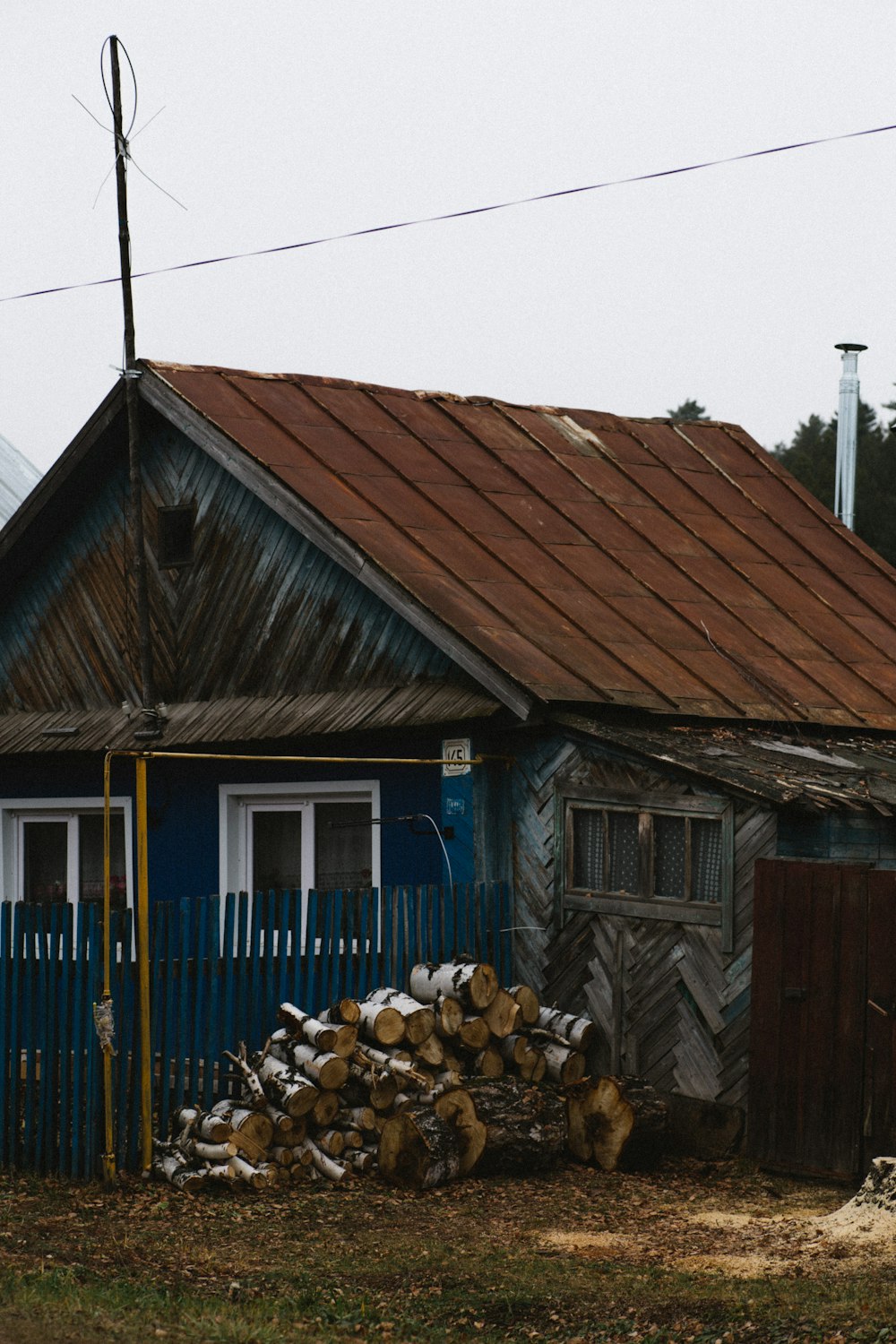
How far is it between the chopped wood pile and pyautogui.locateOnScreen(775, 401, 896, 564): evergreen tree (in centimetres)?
4228

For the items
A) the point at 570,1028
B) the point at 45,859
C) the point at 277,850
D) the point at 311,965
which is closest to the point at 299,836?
the point at 277,850

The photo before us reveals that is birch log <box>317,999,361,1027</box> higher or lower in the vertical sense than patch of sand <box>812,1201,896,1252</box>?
higher

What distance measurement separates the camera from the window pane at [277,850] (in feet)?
48.4

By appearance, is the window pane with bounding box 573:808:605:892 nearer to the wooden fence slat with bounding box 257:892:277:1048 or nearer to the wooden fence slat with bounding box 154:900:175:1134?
the wooden fence slat with bounding box 257:892:277:1048

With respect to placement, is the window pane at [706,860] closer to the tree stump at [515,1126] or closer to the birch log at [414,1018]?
the tree stump at [515,1126]

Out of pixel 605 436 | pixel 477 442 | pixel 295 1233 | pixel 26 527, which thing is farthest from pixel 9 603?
pixel 295 1233

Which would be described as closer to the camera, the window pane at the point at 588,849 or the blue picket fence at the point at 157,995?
the blue picket fence at the point at 157,995

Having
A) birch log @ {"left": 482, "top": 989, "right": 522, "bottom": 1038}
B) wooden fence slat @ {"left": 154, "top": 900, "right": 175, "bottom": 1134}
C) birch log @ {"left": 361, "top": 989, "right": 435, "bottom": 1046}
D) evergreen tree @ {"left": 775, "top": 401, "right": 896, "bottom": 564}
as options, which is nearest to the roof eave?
birch log @ {"left": 482, "top": 989, "right": 522, "bottom": 1038}

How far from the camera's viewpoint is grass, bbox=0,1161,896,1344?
754 centimetres

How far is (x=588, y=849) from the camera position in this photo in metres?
12.6

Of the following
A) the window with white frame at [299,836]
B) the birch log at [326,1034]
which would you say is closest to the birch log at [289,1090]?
the birch log at [326,1034]

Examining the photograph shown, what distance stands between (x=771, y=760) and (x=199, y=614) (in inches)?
213

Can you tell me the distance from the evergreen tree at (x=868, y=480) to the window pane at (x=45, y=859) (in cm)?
3872

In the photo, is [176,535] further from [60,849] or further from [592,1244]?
[592,1244]
